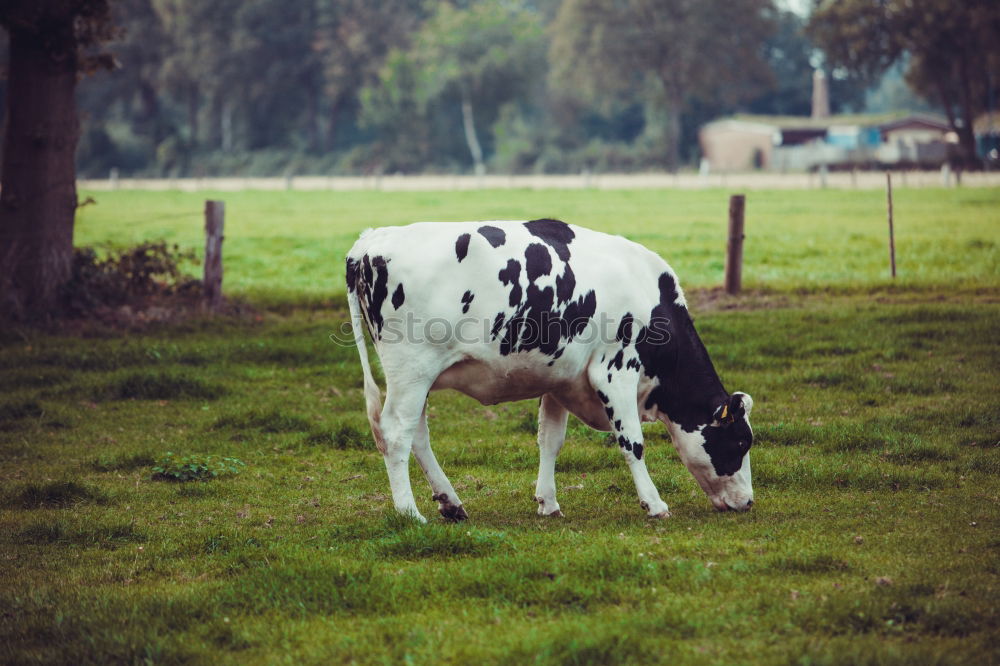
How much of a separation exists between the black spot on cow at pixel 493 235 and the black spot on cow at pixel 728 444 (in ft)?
7.00

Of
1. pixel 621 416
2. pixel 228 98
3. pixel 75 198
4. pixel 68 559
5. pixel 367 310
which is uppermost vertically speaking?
pixel 228 98

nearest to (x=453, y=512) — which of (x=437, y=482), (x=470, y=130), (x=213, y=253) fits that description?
(x=437, y=482)

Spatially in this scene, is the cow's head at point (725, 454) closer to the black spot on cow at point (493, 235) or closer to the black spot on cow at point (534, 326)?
the black spot on cow at point (534, 326)

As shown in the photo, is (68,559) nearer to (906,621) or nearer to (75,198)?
(906,621)

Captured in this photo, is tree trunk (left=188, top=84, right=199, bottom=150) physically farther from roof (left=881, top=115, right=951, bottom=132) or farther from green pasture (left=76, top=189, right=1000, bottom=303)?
roof (left=881, top=115, right=951, bottom=132)

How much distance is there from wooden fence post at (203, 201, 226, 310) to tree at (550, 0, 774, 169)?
62245mm

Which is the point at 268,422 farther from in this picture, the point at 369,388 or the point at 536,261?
the point at 536,261

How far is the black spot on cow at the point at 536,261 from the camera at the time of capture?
743cm

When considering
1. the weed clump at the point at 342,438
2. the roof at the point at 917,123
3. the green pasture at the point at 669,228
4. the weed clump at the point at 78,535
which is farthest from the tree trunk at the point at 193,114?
the weed clump at the point at 78,535

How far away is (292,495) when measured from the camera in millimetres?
8609

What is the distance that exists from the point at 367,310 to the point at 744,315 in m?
9.16

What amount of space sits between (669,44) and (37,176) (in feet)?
210

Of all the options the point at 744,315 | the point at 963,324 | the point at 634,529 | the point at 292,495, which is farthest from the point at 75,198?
the point at 963,324

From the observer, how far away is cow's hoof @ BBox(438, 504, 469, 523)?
297 inches
